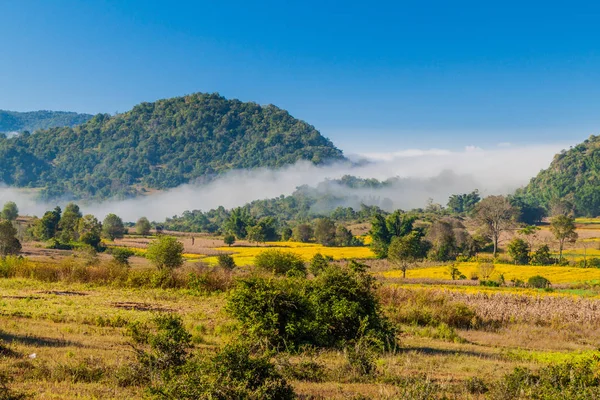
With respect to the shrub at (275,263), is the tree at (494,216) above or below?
above

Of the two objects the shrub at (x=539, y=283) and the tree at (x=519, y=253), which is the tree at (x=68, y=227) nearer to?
the tree at (x=519, y=253)

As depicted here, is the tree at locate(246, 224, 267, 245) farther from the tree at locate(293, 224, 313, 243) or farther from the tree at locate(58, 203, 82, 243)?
the tree at locate(58, 203, 82, 243)

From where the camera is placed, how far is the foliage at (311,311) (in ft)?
43.4

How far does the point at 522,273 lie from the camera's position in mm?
47188

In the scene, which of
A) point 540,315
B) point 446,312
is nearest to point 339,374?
point 446,312

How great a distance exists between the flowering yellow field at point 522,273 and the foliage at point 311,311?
111 ft

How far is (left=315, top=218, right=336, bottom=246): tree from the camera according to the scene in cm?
8666

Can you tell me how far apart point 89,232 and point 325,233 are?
38879mm

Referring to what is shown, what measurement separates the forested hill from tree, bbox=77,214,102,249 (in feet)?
387

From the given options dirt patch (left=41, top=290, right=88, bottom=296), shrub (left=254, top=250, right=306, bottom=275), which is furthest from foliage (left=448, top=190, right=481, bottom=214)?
dirt patch (left=41, top=290, right=88, bottom=296)

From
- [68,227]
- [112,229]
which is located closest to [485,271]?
[68,227]

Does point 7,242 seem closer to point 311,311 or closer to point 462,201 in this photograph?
point 311,311

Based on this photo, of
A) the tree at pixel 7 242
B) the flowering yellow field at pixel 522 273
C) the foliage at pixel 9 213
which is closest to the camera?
the flowering yellow field at pixel 522 273

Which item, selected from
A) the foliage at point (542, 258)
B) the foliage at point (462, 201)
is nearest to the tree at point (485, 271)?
the foliage at point (542, 258)
